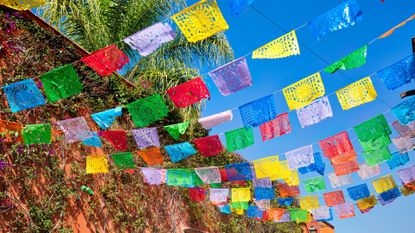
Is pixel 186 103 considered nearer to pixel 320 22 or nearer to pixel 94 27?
pixel 320 22

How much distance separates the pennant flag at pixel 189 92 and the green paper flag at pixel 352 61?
1532 mm

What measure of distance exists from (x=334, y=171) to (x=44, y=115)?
529cm

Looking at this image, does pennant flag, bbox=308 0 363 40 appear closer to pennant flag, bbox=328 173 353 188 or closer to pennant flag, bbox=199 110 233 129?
pennant flag, bbox=199 110 233 129

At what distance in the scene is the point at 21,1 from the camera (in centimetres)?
361

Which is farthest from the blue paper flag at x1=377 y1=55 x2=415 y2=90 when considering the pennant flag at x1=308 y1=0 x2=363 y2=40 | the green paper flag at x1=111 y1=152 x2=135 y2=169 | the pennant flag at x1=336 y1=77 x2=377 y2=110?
the green paper flag at x1=111 y1=152 x2=135 y2=169

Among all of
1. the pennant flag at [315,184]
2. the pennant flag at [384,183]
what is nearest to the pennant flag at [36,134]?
the pennant flag at [315,184]

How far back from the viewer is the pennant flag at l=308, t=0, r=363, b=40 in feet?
13.6

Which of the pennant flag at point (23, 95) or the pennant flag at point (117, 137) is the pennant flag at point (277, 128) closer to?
the pennant flag at point (117, 137)

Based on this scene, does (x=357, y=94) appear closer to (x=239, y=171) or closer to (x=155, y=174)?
(x=239, y=171)

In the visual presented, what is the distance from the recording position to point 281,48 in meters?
4.43

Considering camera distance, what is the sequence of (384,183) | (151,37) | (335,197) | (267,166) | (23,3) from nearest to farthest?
(23,3) < (151,37) < (267,166) < (384,183) < (335,197)

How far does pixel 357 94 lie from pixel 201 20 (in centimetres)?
251

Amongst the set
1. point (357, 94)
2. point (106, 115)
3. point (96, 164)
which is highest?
point (106, 115)

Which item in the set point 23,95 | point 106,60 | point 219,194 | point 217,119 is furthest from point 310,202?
point 23,95
